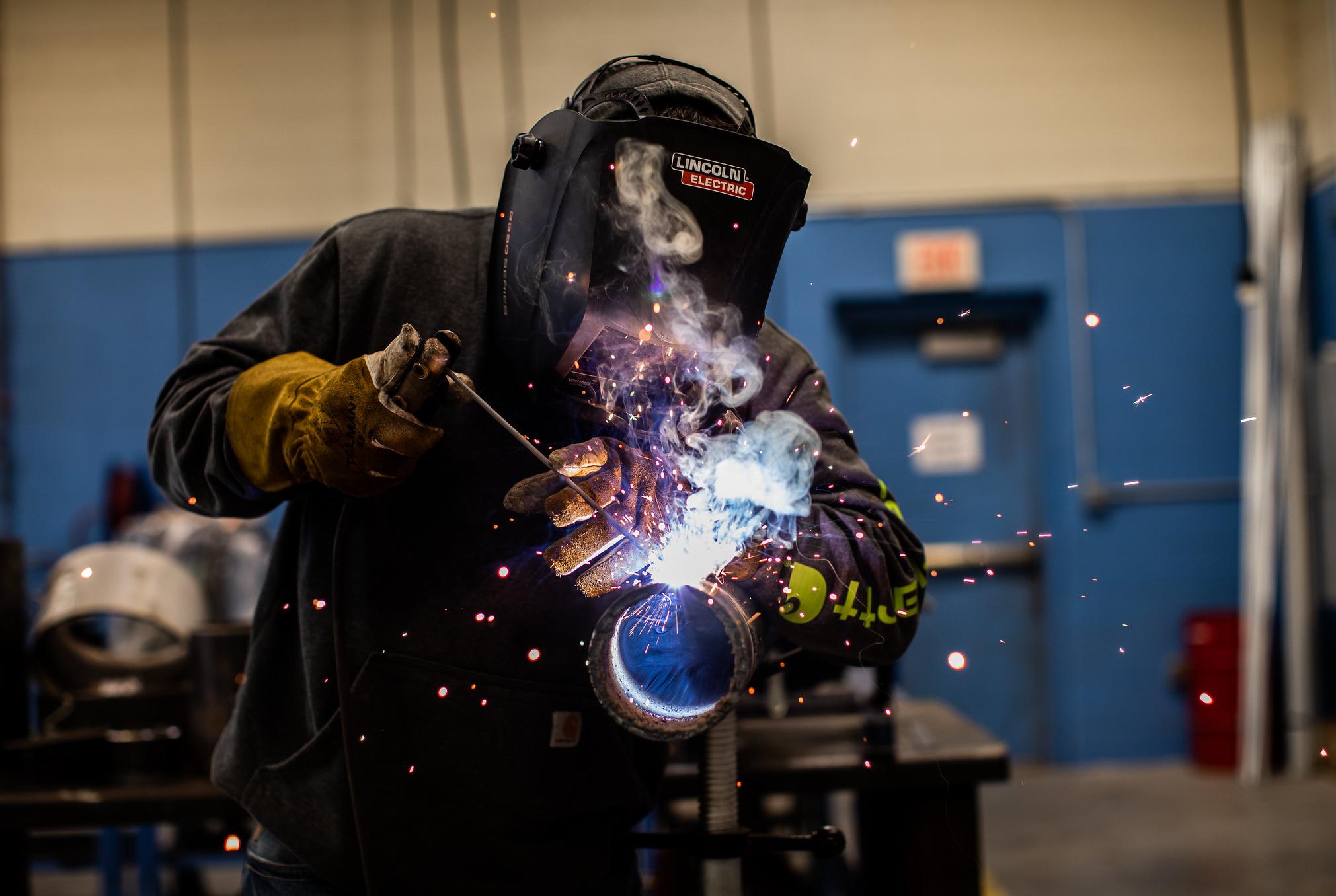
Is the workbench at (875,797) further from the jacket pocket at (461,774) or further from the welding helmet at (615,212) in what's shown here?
the welding helmet at (615,212)

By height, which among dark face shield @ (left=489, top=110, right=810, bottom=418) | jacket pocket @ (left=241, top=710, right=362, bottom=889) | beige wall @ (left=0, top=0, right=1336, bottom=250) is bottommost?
jacket pocket @ (left=241, top=710, right=362, bottom=889)

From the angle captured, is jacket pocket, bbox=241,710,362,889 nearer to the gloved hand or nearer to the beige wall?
the gloved hand

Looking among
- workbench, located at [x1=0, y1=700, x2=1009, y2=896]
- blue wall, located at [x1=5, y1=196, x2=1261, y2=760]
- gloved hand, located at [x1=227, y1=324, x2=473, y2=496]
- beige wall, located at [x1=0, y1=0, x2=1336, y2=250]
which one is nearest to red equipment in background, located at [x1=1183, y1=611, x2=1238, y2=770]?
blue wall, located at [x1=5, y1=196, x2=1261, y2=760]

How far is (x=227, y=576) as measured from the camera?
325 centimetres

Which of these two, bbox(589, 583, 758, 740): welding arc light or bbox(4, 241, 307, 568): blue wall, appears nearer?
bbox(589, 583, 758, 740): welding arc light

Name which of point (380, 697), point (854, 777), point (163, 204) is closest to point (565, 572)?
point (380, 697)

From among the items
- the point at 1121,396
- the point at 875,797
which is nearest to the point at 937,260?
the point at 1121,396

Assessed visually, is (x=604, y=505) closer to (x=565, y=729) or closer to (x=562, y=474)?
(x=562, y=474)

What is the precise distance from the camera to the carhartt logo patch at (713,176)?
2.88 ft

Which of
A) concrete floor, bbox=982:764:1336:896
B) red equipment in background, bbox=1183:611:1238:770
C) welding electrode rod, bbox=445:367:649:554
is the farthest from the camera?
red equipment in background, bbox=1183:611:1238:770

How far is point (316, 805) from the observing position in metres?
1.01

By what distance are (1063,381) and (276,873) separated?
4288 millimetres

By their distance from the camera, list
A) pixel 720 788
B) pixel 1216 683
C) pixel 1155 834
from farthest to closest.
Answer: pixel 1216 683, pixel 1155 834, pixel 720 788

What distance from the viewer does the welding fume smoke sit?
0.88 meters
